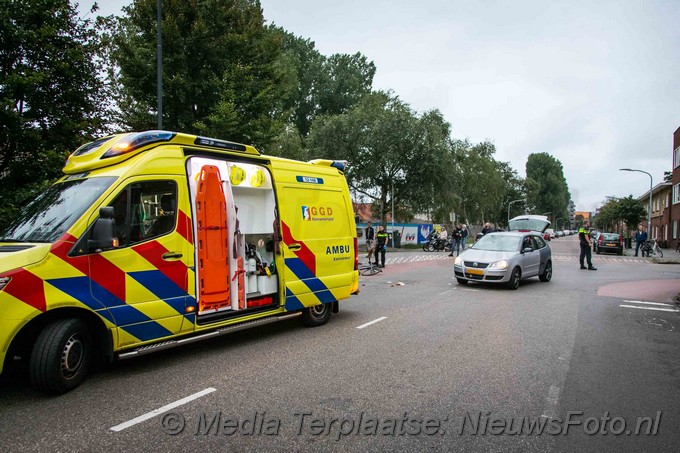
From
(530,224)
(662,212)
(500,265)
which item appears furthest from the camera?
(662,212)

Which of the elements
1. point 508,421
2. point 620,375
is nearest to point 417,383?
point 508,421

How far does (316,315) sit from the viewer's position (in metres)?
7.48

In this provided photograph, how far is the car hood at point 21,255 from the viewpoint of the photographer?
13.2ft

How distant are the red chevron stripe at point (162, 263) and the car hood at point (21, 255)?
881 mm

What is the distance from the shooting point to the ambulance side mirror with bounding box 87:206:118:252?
4.46 meters

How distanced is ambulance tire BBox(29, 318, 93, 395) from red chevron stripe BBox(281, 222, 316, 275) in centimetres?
297

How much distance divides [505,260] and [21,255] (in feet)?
35.2

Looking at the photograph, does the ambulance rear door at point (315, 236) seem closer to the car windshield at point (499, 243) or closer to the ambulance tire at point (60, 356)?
the ambulance tire at point (60, 356)

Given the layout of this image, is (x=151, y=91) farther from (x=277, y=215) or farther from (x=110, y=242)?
(x=110, y=242)

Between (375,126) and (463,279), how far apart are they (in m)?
23.6

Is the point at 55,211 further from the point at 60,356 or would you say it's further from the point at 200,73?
the point at 200,73

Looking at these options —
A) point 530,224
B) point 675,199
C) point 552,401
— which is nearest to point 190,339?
point 552,401

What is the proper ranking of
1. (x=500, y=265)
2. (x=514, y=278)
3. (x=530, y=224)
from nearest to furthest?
(x=500, y=265), (x=514, y=278), (x=530, y=224)

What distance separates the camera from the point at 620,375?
5.08 meters
